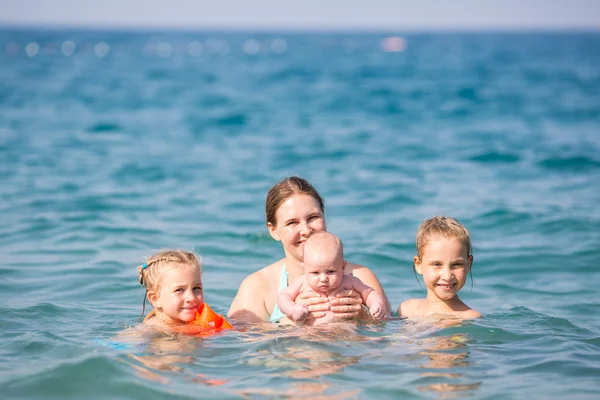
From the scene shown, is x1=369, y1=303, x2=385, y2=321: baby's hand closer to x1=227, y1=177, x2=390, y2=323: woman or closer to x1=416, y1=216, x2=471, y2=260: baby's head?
x1=227, y1=177, x2=390, y2=323: woman

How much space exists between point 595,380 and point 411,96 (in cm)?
2623

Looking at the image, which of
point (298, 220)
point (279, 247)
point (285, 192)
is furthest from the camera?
point (279, 247)

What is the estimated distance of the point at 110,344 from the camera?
5.73 meters

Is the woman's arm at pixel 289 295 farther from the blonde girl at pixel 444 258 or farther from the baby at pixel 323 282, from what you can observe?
the blonde girl at pixel 444 258

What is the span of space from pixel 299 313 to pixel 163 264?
1.02 m

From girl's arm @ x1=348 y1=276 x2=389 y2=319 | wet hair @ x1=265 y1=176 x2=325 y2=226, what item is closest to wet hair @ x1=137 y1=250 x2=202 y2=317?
wet hair @ x1=265 y1=176 x2=325 y2=226

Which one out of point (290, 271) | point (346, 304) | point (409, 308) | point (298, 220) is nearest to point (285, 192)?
point (298, 220)

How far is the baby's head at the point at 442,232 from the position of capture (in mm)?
5941

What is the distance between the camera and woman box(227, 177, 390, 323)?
19.5 feet

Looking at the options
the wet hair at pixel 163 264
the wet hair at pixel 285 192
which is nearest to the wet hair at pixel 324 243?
the wet hair at pixel 285 192

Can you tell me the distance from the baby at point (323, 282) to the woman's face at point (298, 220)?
29 cm

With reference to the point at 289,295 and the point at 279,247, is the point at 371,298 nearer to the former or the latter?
the point at 289,295

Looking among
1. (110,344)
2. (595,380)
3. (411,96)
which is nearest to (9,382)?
(110,344)

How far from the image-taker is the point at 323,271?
570 centimetres
